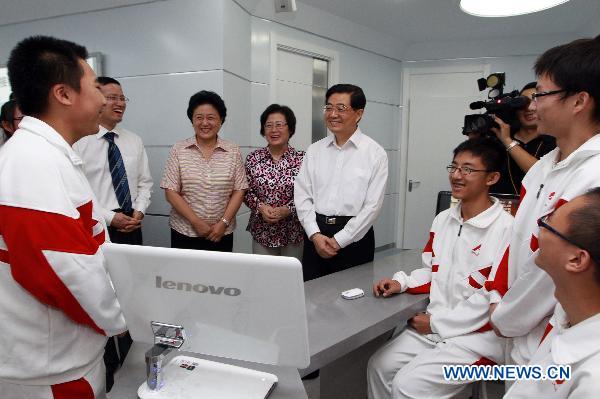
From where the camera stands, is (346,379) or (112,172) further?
(112,172)

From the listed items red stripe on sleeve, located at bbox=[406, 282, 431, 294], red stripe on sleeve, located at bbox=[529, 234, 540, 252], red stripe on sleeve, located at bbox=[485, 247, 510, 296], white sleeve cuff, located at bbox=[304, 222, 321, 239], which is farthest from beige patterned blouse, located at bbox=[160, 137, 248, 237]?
red stripe on sleeve, located at bbox=[529, 234, 540, 252]

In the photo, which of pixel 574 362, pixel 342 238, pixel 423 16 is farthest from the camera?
pixel 423 16

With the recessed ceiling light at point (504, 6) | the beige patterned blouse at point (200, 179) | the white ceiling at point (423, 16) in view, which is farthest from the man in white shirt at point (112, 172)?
the recessed ceiling light at point (504, 6)

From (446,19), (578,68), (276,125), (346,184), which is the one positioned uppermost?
(446,19)

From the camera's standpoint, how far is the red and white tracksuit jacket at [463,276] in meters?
1.59

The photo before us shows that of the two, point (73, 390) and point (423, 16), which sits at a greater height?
point (423, 16)

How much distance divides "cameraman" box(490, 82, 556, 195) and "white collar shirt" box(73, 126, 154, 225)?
226 cm

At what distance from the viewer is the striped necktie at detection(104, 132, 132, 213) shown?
258 centimetres

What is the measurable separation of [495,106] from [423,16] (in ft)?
8.95

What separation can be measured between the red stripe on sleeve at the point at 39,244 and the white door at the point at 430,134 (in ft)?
16.6

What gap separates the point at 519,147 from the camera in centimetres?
196

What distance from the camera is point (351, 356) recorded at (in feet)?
6.56

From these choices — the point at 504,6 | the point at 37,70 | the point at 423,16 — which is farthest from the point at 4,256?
the point at 423,16

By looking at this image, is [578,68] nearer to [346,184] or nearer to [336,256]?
[346,184]
